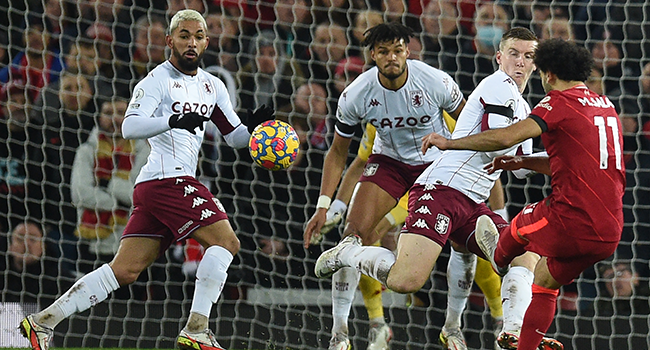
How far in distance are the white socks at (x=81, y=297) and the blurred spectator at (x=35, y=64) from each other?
2488 mm

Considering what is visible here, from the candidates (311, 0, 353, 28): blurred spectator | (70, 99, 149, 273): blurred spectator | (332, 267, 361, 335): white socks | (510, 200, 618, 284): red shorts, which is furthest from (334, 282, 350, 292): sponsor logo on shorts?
(311, 0, 353, 28): blurred spectator

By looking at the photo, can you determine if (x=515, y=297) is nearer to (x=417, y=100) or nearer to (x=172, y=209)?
(x=417, y=100)

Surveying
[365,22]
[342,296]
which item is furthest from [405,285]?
[365,22]

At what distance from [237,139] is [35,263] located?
7.53 feet

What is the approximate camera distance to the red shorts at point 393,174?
4.99 meters

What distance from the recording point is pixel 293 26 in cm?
675

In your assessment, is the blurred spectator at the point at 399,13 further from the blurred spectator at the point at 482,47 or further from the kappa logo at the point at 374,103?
the kappa logo at the point at 374,103

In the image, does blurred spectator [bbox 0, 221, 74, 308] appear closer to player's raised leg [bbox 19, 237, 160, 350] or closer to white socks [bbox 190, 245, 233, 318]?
player's raised leg [bbox 19, 237, 160, 350]

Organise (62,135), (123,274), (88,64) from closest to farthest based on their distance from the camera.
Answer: (123,274)
(62,135)
(88,64)

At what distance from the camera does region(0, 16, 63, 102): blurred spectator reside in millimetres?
6613

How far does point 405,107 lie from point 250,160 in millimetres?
2020

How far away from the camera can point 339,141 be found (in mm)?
5094

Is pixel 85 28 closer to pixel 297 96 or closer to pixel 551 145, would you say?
pixel 297 96

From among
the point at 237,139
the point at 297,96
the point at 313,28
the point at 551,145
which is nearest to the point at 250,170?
the point at 297,96
